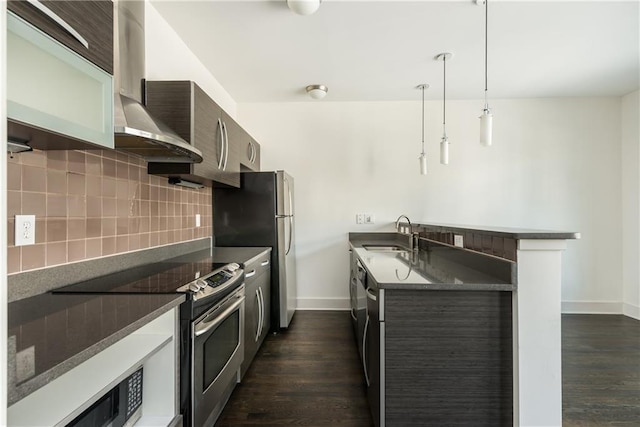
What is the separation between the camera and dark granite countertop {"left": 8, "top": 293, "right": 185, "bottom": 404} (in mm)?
663

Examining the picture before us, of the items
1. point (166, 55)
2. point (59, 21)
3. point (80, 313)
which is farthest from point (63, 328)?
point (166, 55)

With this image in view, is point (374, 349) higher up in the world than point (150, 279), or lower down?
lower down

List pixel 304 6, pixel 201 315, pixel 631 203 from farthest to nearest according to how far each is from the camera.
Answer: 1. pixel 631 203
2. pixel 304 6
3. pixel 201 315

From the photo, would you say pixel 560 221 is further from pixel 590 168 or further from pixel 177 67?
pixel 177 67

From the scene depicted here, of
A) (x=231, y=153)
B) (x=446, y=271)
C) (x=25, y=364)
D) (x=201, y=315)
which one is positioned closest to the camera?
(x=25, y=364)

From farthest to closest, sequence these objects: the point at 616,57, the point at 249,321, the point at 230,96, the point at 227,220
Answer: the point at 230,96
the point at 227,220
the point at 616,57
the point at 249,321

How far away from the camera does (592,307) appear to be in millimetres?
3529

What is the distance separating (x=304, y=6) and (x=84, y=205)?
5.50 ft

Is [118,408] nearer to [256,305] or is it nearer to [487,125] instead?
[256,305]

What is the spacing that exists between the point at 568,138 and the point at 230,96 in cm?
403

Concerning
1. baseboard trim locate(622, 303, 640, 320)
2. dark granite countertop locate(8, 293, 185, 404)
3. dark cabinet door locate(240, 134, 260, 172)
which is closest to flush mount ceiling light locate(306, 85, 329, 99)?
dark cabinet door locate(240, 134, 260, 172)

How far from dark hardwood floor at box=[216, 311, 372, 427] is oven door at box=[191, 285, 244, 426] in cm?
20

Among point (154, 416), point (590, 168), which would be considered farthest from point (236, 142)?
point (590, 168)

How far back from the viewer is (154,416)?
118 centimetres
